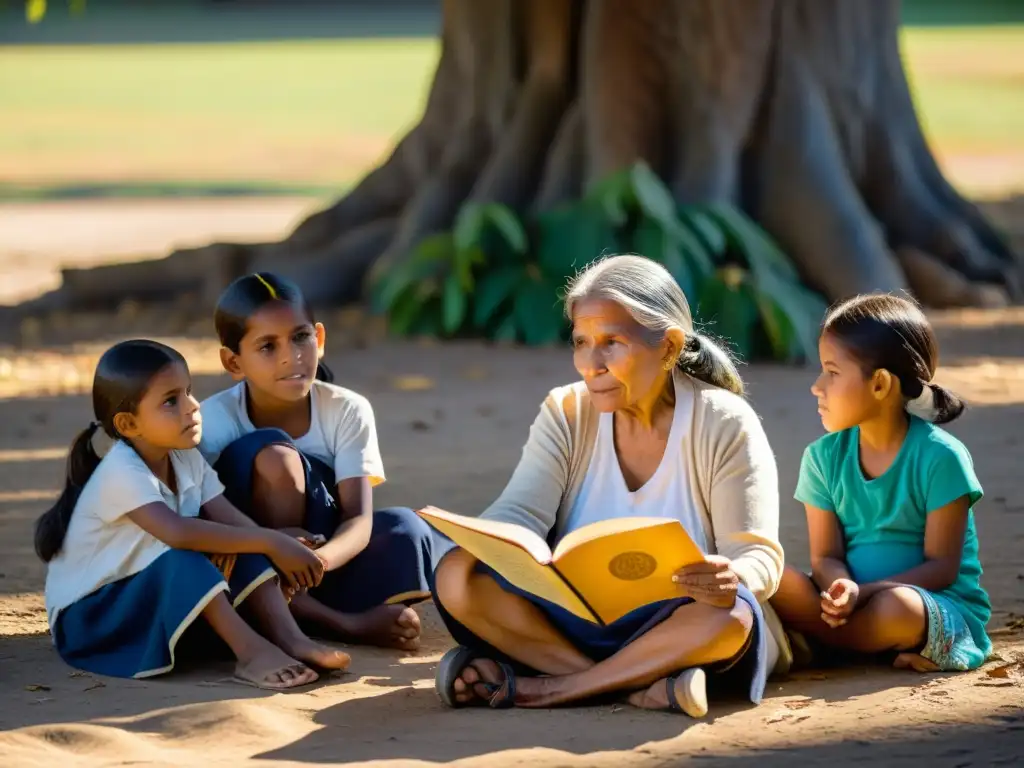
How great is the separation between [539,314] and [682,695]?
6.51 m

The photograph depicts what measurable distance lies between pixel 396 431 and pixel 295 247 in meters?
4.31

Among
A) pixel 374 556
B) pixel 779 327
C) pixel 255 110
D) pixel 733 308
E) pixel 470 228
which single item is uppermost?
pixel 255 110

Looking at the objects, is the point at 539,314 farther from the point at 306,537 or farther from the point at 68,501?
the point at 68,501

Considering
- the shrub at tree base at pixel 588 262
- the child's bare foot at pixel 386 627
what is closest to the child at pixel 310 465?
the child's bare foot at pixel 386 627

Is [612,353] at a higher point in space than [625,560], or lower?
higher

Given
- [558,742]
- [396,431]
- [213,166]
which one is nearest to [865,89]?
[396,431]

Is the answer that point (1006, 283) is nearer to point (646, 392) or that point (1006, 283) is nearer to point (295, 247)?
point (295, 247)

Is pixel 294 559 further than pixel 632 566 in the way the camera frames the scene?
Yes

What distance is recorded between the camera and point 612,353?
423 cm

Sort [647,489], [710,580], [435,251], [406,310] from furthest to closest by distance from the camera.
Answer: [406,310] < [435,251] < [647,489] < [710,580]

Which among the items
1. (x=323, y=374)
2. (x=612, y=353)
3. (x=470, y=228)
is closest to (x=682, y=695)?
(x=612, y=353)

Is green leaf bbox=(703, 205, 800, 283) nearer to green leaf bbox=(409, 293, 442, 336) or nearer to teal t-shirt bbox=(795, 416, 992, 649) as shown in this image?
green leaf bbox=(409, 293, 442, 336)

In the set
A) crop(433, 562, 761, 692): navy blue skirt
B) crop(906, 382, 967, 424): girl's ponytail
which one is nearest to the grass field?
crop(906, 382, 967, 424): girl's ponytail

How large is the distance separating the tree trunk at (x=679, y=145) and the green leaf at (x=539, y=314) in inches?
32.3
